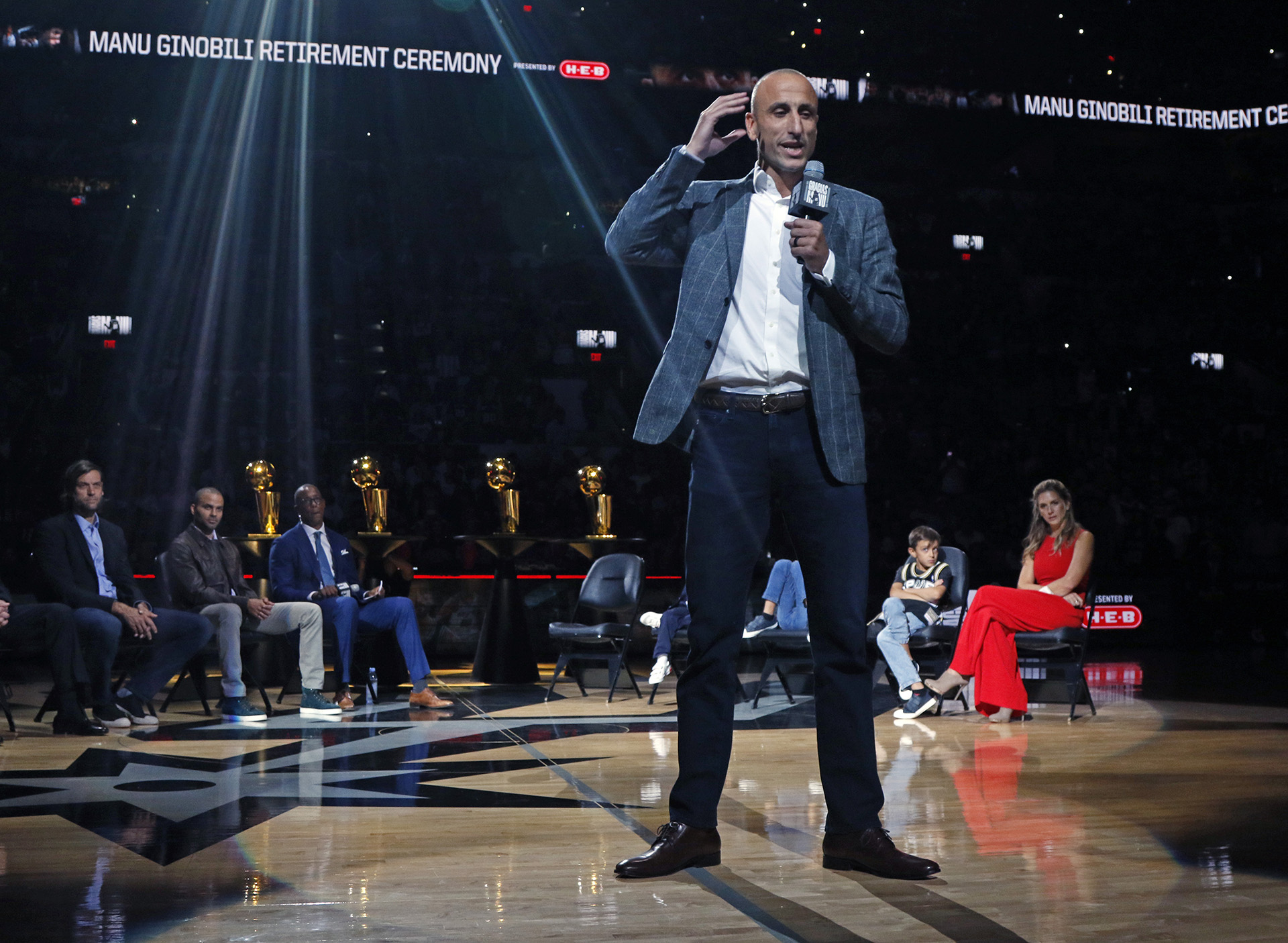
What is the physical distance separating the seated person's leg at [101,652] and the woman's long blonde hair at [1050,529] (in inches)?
171

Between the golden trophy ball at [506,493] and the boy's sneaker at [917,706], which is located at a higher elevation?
the golden trophy ball at [506,493]

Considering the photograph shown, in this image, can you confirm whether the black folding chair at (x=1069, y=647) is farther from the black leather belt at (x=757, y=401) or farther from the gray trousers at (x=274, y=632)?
the black leather belt at (x=757, y=401)

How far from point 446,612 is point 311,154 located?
554 centimetres

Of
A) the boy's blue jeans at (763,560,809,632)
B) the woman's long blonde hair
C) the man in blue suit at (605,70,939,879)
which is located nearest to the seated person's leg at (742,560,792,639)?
the boy's blue jeans at (763,560,809,632)

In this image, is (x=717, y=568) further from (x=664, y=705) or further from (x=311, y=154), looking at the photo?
(x=311, y=154)

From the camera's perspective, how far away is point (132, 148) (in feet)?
37.3

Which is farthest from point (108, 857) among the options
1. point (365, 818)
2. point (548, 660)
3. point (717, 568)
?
point (548, 660)

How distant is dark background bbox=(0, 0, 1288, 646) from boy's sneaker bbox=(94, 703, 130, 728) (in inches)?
183

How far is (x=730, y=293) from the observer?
2213 mm

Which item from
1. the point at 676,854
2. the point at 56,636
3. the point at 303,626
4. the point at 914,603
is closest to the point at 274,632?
the point at 303,626

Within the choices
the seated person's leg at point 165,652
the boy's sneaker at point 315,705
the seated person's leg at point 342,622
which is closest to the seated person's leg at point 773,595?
the seated person's leg at point 342,622

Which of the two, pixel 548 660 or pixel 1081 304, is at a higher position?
pixel 1081 304

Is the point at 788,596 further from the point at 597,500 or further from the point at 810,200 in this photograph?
the point at 810,200

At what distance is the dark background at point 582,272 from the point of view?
1073 cm
